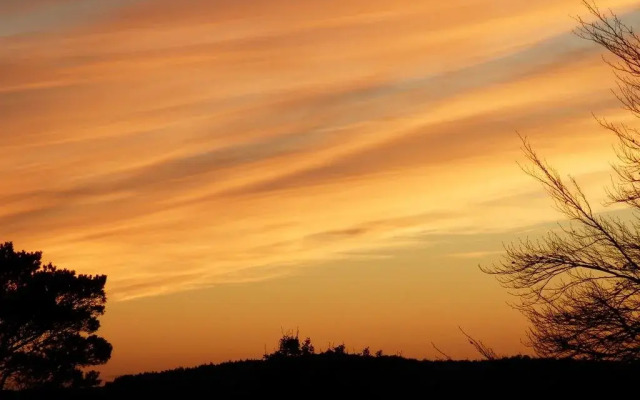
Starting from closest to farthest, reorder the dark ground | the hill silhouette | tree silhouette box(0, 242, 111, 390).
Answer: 1. the dark ground
2. the hill silhouette
3. tree silhouette box(0, 242, 111, 390)

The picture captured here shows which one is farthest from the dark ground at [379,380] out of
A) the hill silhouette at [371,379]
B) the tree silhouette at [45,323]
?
the tree silhouette at [45,323]

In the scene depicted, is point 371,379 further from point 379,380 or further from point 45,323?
point 45,323

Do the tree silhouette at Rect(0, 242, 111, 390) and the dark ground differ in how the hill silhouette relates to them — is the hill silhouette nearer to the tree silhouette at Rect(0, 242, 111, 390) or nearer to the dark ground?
the dark ground

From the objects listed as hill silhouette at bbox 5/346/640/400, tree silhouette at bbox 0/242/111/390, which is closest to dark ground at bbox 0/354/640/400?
hill silhouette at bbox 5/346/640/400

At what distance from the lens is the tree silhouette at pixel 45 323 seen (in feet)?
118

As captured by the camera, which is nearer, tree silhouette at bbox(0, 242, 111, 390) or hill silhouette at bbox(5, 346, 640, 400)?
hill silhouette at bbox(5, 346, 640, 400)

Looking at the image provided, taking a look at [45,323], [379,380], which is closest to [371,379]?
[379,380]

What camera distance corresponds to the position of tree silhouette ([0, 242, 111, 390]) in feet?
118

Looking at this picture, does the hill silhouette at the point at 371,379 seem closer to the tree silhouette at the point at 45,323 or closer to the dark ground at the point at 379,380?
the dark ground at the point at 379,380

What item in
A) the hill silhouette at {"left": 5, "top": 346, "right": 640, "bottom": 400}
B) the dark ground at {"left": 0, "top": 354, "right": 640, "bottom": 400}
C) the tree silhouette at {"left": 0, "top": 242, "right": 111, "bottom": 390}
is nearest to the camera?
the dark ground at {"left": 0, "top": 354, "right": 640, "bottom": 400}

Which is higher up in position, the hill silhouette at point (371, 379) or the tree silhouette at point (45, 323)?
the tree silhouette at point (45, 323)

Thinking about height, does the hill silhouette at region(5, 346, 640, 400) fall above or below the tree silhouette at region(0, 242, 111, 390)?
below

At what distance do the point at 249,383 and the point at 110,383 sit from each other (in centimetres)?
386

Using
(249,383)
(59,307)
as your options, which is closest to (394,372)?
(249,383)
